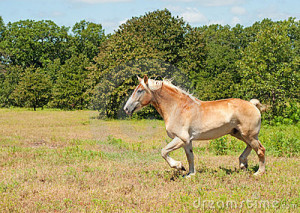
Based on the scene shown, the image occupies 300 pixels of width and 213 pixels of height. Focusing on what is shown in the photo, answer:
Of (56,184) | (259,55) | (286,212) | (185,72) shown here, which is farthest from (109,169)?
(185,72)

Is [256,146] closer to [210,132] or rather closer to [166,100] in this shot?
[210,132]

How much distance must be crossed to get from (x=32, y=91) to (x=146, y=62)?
74.3 feet

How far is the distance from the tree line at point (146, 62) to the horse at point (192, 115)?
46.0 ft

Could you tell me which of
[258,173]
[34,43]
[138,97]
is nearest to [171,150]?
[138,97]

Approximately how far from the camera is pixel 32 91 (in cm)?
4425

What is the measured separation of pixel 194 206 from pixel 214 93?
25.0m

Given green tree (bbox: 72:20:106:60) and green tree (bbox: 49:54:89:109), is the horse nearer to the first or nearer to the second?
green tree (bbox: 49:54:89:109)

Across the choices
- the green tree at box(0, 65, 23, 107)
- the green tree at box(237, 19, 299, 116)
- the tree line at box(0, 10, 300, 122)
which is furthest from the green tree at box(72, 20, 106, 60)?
the green tree at box(237, 19, 299, 116)

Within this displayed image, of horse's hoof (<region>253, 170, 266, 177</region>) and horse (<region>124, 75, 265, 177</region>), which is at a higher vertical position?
horse (<region>124, 75, 265, 177</region>)

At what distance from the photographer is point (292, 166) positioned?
30.8 ft

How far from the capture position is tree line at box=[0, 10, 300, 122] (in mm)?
22438

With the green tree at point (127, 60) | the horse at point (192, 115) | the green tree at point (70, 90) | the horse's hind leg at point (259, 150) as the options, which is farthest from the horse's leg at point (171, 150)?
the green tree at point (70, 90)

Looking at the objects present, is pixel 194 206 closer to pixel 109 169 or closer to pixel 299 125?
pixel 109 169

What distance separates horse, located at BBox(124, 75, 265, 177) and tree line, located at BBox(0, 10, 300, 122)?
1401cm
